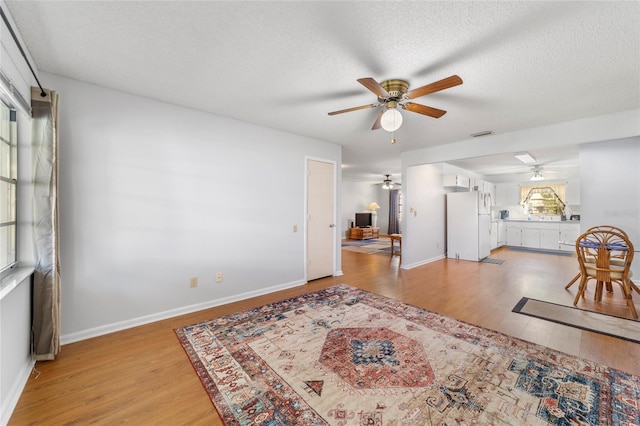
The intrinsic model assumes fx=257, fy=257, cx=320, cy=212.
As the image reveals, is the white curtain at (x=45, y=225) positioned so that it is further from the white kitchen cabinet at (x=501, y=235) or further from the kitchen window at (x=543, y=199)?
the kitchen window at (x=543, y=199)

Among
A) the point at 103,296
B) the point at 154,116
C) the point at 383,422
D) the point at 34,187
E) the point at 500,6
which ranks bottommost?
the point at 383,422

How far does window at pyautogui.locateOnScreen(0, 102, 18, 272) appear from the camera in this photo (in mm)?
1857

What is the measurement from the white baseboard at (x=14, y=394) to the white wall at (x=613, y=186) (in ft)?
22.2

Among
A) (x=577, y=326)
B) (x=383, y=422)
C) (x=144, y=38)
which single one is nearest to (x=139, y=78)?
(x=144, y=38)

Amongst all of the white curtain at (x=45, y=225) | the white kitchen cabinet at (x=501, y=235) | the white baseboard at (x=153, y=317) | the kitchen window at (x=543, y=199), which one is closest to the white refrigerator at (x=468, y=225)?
the white kitchen cabinet at (x=501, y=235)

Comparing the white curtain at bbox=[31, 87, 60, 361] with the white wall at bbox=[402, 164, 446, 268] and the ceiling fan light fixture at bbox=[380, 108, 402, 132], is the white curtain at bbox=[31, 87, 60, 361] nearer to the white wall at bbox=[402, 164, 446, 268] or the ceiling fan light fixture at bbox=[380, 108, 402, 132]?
the ceiling fan light fixture at bbox=[380, 108, 402, 132]

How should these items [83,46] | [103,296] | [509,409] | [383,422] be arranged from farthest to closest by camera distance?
[103,296] < [83,46] < [509,409] < [383,422]

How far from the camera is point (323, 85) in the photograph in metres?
2.58

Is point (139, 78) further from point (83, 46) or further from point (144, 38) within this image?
point (144, 38)

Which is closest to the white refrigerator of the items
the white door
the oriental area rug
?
the white door

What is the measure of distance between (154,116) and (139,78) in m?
0.51

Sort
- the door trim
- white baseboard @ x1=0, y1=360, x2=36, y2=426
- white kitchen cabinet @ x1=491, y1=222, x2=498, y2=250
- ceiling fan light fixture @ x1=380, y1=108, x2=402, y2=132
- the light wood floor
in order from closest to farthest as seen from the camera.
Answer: white baseboard @ x1=0, y1=360, x2=36, y2=426 → the light wood floor → ceiling fan light fixture @ x1=380, y1=108, x2=402, y2=132 → the door trim → white kitchen cabinet @ x1=491, y1=222, x2=498, y2=250

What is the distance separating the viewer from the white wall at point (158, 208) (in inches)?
100

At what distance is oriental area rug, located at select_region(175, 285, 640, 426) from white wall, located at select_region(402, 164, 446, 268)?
9.26ft
